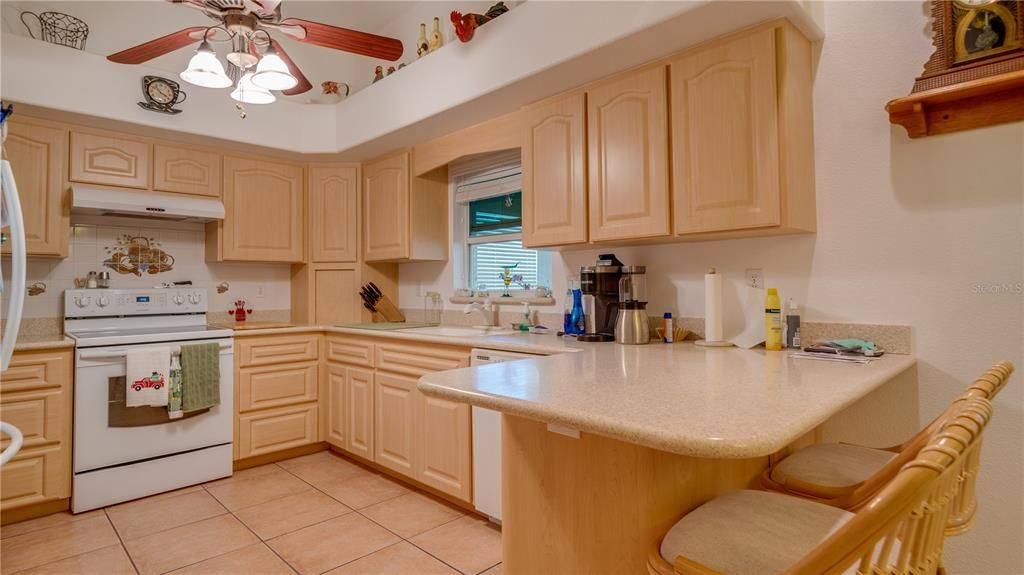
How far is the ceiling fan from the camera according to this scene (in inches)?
A: 80.4

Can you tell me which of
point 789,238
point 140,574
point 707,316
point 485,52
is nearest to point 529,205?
point 485,52

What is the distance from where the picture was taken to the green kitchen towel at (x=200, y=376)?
9.74 feet

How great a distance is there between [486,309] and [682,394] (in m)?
2.08

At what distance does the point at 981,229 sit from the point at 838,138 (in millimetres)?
558

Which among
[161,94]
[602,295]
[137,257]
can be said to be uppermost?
[161,94]

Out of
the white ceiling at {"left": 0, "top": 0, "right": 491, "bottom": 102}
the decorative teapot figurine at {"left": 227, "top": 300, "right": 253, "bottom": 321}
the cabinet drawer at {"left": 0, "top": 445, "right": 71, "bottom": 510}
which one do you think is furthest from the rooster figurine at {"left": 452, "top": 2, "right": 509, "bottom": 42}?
the cabinet drawer at {"left": 0, "top": 445, "right": 71, "bottom": 510}

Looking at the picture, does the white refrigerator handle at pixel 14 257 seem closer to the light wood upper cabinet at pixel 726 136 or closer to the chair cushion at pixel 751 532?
the chair cushion at pixel 751 532

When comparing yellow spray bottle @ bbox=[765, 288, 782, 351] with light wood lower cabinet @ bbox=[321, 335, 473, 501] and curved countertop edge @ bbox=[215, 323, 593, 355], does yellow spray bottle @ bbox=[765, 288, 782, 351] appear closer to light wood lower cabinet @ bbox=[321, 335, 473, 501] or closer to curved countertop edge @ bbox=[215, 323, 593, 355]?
curved countertop edge @ bbox=[215, 323, 593, 355]

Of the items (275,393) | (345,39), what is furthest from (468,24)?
(275,393)

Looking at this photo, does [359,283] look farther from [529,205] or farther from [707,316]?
[707,316]

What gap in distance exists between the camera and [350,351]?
336 cm

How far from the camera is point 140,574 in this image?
2.08 metres

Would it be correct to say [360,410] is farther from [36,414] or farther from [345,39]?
[345,39]

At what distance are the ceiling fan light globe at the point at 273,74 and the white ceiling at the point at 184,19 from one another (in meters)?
1.50
